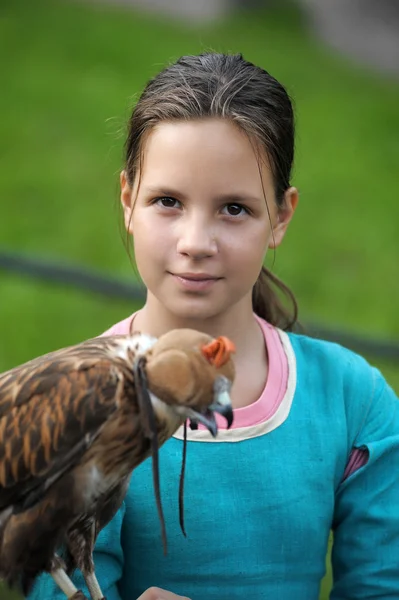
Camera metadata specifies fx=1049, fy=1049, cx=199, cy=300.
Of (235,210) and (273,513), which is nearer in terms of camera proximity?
(235,210)

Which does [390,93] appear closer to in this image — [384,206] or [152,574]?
[384,206]

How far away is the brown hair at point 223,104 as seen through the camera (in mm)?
1895

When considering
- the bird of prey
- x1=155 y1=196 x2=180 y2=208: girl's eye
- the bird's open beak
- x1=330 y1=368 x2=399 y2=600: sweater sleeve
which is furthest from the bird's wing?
x1=330 y1=368 x2=399 y2=600: sweater sleeve

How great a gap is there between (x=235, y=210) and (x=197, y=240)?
4.9 inches

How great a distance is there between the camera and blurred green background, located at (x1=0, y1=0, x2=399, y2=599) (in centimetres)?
491

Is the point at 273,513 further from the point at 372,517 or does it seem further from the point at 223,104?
the point at 223,104

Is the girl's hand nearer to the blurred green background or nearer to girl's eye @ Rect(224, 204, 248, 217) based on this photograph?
girl's eye @ Rect(224, 204, 248, 217)

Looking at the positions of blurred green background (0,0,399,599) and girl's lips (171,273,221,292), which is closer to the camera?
girl's lips (171,273,221,292)

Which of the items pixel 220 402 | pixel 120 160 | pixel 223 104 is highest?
pixel 223 104

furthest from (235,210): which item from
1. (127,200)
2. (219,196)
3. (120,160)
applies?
(120,160)

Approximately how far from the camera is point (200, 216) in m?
1.78

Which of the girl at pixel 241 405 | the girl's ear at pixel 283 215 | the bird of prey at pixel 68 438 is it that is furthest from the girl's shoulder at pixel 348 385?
the bird of prey at pixel 68 438

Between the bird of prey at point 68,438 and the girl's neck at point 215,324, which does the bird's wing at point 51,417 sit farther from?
the girl's neck at point 215,324

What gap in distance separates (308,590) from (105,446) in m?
0.80
